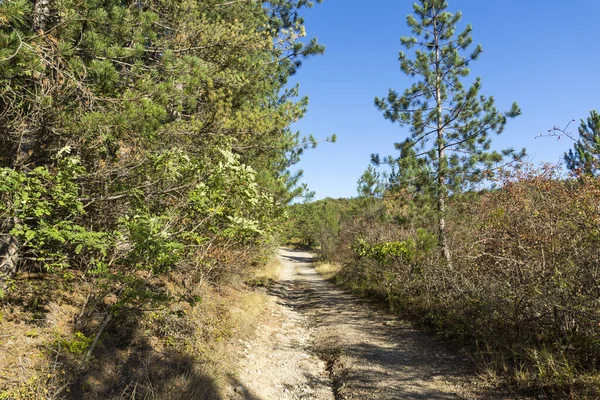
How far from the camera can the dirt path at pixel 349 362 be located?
4824mm

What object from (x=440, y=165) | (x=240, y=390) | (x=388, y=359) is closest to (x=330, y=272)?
(x=440, y=165)

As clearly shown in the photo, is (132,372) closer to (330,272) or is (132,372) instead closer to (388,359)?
(388,359)

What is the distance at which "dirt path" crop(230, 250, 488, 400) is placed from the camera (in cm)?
482

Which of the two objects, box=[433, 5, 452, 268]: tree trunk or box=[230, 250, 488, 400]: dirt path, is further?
box=[433, 5, 452, 268]: tree trunk

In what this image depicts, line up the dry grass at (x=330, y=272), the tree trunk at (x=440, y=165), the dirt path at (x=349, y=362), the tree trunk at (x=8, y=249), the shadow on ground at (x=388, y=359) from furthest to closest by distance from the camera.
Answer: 1. the dry grass at (x=330, y=272)
2. the tree trunk at (x=440, y=165)
3. the dirt path at (x=349, y=362)
4. the shadow on ground at (x=388, y=359)
5. the tree trunk at (x=8, y=249)

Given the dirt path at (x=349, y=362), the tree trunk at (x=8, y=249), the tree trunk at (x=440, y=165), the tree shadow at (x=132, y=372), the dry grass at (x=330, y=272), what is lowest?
the dry grass at (x=330, y=272)

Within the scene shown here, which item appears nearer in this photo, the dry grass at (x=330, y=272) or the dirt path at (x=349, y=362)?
the dirt path at (x=349, y=362)

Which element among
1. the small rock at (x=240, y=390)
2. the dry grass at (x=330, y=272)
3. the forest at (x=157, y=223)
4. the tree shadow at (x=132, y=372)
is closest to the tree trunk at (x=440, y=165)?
the forest at (x=157, y=223)

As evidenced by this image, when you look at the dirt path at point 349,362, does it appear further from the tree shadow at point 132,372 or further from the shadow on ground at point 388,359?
the tree shadow at point 132,372

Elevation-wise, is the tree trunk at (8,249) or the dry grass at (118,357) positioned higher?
the tree trunk at (8,249)

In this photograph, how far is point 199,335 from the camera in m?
5.84

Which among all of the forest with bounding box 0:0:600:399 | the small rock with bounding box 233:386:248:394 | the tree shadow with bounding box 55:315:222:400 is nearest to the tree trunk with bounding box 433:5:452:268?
the forest with bounding box 0:0:600:399

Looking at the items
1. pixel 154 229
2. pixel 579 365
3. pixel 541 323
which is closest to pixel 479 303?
pixel 541 323

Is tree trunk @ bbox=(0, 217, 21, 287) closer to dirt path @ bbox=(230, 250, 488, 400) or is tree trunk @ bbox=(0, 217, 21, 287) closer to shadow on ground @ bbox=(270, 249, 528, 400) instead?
dirt path @ bbox=(230, 250, 488, 400)
